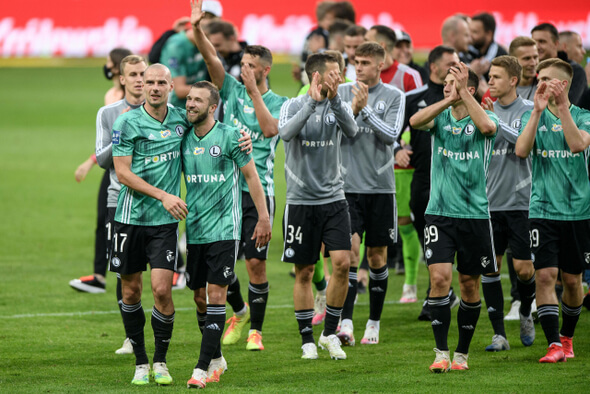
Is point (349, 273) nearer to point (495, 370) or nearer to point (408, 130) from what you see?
point (495, 370)

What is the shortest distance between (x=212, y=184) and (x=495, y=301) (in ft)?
9.00

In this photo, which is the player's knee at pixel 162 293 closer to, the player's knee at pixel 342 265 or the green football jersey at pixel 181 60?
the player's knee at pixel 342 265

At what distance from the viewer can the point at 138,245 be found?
6.62 meters

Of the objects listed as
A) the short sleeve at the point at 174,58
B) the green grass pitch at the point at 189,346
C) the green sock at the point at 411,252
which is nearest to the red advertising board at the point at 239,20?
the green grass pitch at the point at 189,346

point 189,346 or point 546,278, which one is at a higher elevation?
point 546,278

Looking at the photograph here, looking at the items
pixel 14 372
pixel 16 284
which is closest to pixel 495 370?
pixel 14 372

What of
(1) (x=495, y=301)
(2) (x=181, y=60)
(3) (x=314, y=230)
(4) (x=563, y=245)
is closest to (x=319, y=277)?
(3) (x=314, y=230)

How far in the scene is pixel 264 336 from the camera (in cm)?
842

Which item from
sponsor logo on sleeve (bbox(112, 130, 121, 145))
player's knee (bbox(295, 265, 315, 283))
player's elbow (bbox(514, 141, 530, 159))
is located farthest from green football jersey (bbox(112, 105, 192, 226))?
player's elbow (bbox(514, 141, 530, 159))

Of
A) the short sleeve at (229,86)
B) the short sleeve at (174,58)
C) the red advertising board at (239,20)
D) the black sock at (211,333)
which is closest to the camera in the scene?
the black sock at (211,333)

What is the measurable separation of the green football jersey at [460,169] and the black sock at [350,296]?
135 cm

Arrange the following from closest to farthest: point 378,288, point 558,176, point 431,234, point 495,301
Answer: point 431,234 < point 558,176 < point 495,301 < point 378,288

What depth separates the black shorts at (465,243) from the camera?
6.94 meters

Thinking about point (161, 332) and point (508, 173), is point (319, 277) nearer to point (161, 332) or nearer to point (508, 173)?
point (508, 173)
